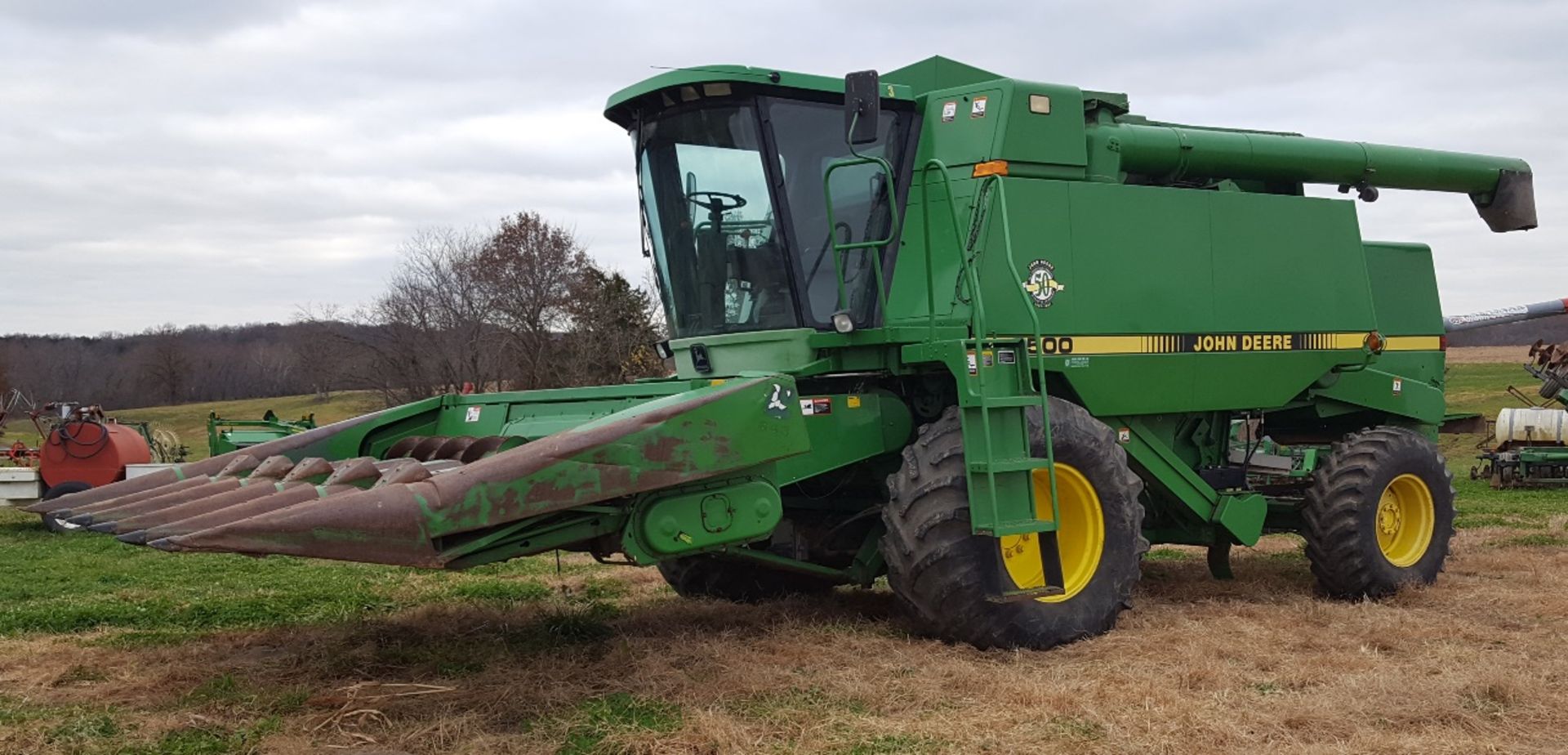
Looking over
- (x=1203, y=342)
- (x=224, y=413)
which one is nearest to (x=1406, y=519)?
(x=1203, y=342)

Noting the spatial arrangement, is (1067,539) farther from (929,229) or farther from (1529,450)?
(1529,450)

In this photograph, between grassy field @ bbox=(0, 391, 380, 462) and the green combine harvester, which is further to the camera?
grassy field @ bbox=(0, 391, 380, 462)

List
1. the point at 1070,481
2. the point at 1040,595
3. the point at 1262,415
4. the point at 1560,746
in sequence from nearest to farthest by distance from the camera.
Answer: the point at 1560,746
the point at 1040,595
the point at 1070,481
the point at 1262,415

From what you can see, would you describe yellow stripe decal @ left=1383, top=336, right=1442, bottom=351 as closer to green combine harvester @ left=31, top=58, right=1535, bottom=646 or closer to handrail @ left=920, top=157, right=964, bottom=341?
green combine harvester @ left=31, top=58, right=1535, bottom=646

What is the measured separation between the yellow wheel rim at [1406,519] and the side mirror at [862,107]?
458 cm

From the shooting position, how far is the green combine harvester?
5.27m

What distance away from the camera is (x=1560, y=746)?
4.46 metres

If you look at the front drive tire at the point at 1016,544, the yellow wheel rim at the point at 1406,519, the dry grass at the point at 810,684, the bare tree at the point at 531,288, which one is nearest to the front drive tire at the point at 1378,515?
the yellow wheel rim at the point at 1406,519

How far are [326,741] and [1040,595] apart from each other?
10.1 feet

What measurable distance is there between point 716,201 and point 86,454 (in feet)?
36.6

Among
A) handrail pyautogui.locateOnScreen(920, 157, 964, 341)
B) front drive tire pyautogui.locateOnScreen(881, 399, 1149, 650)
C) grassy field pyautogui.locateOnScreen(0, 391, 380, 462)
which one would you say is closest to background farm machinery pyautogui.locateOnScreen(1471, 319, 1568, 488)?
front drive tire pyautogui.locateOnScreen(881, 399, 1149, 650)

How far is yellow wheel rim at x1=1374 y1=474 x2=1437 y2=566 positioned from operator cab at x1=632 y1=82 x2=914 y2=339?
3.94 metres

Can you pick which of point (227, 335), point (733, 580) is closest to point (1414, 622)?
point (733, 580)

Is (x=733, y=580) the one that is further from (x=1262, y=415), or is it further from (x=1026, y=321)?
(x=1262, y=415)
